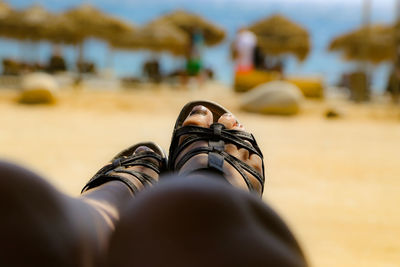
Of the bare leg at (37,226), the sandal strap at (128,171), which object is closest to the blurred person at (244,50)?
the sandal strap at (128,171)

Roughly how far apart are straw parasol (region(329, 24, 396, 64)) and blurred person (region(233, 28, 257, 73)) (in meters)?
5.91

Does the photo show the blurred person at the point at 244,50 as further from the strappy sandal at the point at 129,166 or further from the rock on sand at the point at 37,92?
the strappy sandal at the point at 129,166

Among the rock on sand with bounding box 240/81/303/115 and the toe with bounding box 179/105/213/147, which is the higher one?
the toe with bounding box 179/105/213/147

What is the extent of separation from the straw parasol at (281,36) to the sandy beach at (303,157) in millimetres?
9435

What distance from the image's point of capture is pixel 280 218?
0.71 meters

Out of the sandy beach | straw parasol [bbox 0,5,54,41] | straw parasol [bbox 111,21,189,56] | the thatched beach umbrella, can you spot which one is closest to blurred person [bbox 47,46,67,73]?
the thatched beach umbrella

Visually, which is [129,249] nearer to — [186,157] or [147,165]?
[186,157]

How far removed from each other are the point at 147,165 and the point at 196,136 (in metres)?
0.18

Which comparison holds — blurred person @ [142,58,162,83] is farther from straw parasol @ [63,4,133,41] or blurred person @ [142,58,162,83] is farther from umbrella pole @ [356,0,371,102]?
umbrella pole @ [356,0,371,102]

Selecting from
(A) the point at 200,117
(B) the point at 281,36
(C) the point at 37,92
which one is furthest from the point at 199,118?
(B) the point at 281,36

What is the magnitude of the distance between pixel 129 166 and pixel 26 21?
15.0m

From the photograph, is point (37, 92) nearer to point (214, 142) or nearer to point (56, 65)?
point (214, 142)

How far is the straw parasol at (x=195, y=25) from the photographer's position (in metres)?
20.4

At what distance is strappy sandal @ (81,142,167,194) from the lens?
1.46 meters
